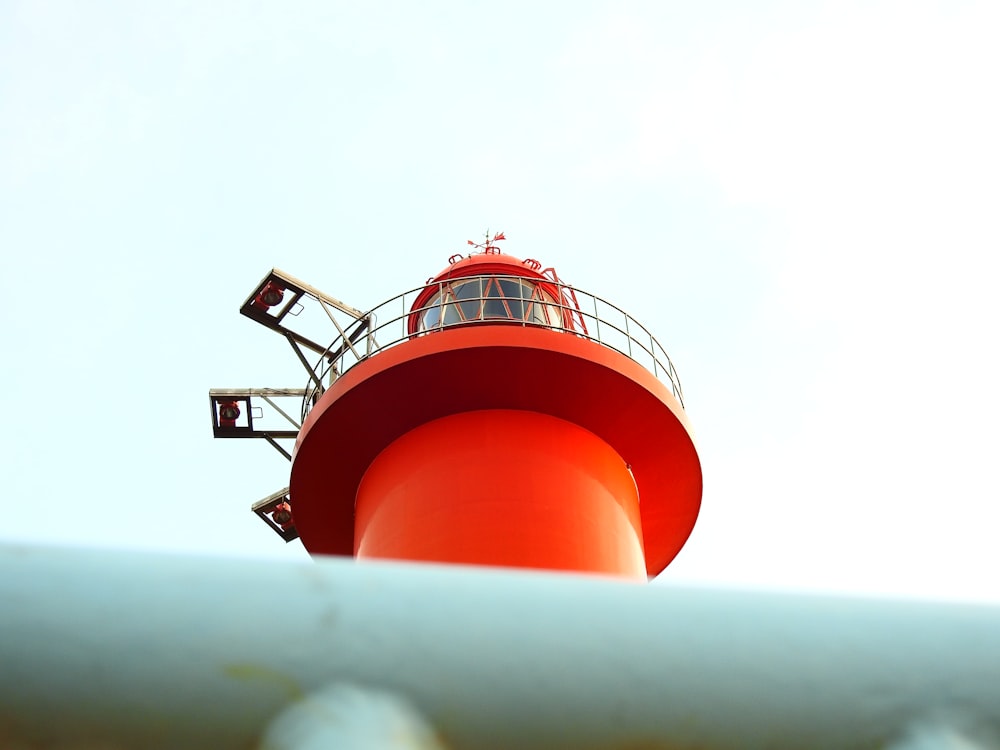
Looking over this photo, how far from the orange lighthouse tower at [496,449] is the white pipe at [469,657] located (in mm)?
7647

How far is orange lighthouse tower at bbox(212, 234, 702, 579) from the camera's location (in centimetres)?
1052

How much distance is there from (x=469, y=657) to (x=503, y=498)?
327 inches

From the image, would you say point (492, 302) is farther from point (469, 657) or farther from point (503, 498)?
point (469, 657)

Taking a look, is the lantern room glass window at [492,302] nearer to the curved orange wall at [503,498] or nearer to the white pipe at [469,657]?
the curved orange wall at [503,498]

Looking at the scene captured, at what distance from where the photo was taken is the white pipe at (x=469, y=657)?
7.18ft

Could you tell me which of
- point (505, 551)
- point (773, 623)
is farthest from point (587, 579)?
point (505, 551)

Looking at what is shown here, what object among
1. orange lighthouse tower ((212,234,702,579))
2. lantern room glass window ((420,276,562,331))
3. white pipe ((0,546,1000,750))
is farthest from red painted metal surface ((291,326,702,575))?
white pipe ((0,546,1000,750))

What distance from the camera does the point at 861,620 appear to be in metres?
2.46

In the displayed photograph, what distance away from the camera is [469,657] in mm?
2303

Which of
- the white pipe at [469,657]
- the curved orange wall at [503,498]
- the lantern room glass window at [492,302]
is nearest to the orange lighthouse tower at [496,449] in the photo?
the curved orange wall at [503,498]

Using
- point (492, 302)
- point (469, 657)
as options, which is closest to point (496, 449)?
point (492, 302)

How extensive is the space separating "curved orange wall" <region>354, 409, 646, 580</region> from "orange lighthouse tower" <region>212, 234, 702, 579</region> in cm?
2

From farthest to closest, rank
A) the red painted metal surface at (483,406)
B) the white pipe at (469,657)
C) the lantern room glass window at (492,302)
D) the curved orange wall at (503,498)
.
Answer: the lantern room glass window at (492,302)
the red painted metal surface at (483,406)
the curved orange wall at (503,498)
the white pipe at (469,657)

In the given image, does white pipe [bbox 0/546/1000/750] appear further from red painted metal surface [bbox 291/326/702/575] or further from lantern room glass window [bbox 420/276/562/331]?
lantern room glass window [bbox 420/276/562/331]
